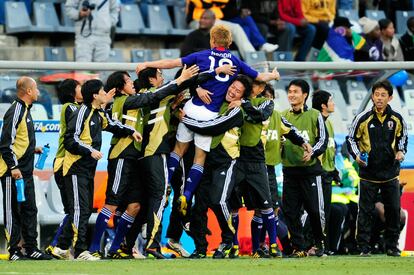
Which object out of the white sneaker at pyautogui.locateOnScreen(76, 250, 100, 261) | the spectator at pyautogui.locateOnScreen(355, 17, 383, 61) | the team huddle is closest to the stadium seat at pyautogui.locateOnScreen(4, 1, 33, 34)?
the spectator at pyautogui.locateOnScreen(355, 17, 383, 61)

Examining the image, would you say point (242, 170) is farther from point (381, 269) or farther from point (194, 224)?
point (381, 269)

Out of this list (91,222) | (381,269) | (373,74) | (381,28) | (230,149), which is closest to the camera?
(381,269)

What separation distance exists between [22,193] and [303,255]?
3488 mm

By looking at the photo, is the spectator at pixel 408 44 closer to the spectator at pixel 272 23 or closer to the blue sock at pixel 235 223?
the spectator at pixel 272 23

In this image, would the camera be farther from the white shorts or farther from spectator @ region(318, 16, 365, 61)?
the white shorts

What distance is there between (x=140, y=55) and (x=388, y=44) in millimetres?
4283

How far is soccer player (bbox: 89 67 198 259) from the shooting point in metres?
15.2

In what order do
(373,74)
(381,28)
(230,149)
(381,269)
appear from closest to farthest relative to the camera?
(381,269) < (230,149) < (373,74) < (381,28)

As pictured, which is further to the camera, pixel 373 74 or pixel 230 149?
pixel 373 74

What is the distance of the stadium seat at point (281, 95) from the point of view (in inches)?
732

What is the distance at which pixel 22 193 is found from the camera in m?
14.6

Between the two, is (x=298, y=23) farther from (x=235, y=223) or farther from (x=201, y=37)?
(x=235, y=223)

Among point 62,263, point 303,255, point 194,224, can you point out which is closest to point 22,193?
point 62,263

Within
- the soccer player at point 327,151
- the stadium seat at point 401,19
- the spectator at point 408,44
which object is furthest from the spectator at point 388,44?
the soccer player at point 327,151
